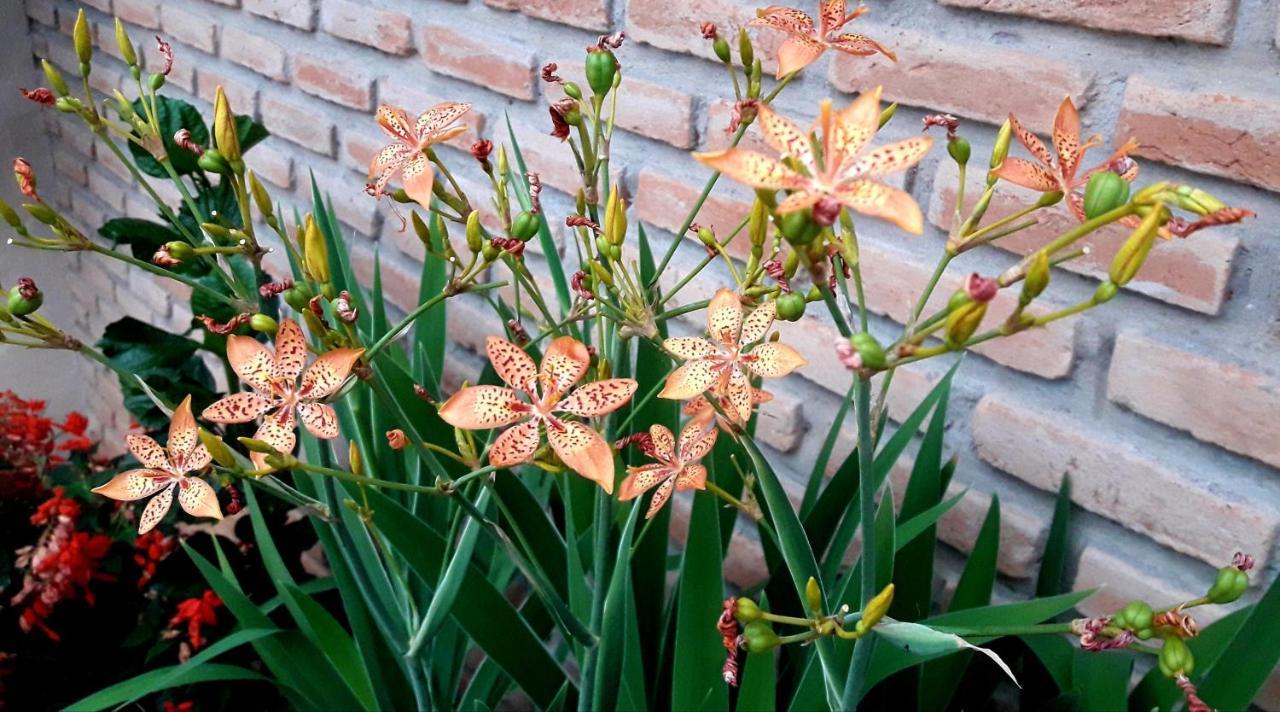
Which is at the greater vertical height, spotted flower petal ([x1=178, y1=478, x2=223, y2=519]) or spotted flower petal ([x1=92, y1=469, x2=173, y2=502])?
spotted flower petal ([x1=178, y1=478, x2=223, y2=519])

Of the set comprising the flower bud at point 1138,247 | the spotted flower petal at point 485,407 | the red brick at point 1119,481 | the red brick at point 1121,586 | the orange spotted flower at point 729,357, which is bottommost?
the red brick at point 1121,586

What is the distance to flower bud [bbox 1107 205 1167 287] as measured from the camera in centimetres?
36

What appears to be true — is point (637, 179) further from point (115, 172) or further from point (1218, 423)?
point (115, 172)

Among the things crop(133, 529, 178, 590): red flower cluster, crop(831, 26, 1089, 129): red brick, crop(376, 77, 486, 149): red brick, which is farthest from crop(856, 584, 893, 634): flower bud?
crop(133, 529, 178, 590): red flower cluster

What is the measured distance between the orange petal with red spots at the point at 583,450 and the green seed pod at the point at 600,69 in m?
0.20

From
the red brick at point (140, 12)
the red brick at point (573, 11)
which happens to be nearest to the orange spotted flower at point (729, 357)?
the red brick at point (573, 11)

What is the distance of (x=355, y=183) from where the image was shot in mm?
1471

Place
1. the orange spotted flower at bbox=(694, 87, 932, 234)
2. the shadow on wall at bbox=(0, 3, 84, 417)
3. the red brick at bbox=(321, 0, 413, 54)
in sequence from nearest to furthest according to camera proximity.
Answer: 1. the orange spotted flower at bbox=(694, 87, 932, 234)
2. the red brick at bbox=(321, 0, 413, 54)
3. the shadow on wall at bbox=(0, 3, 84, 417)

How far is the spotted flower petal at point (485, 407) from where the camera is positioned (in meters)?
0.50

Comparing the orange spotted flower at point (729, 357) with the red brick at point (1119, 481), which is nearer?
the orange spotted flower at point (729, 357)

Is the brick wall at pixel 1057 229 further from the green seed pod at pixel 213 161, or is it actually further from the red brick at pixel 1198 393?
the green seed pod at pixel 213 161

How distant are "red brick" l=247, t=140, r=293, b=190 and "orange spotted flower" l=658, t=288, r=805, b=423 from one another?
1214 millimetres

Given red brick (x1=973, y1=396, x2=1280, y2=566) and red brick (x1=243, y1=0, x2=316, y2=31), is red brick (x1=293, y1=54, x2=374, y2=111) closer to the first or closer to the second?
red brick (x1=243, y1=0, x2=316, y2=31)

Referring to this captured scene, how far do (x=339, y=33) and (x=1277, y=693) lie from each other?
4.30 ft
